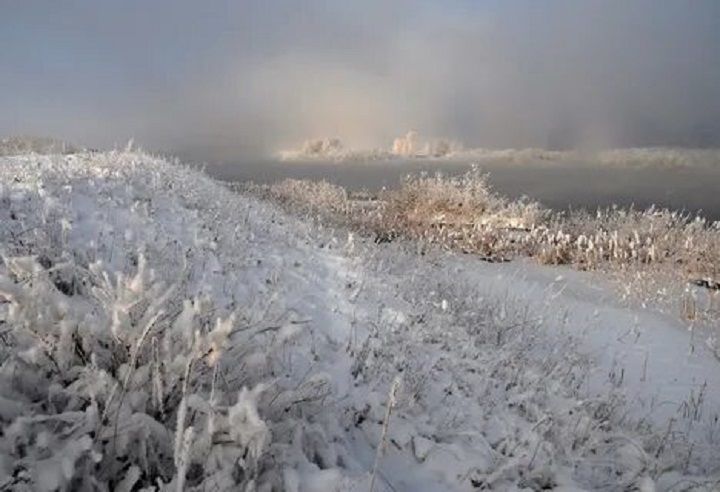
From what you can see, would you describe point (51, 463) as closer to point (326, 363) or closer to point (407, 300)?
point (326, 363)

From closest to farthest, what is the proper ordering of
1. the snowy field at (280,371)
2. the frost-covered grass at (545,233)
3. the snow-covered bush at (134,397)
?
1. the snow-covered bush at (134,397)
2. the snowy field at (280,371)
3. the frost-covered grass at (545,233)

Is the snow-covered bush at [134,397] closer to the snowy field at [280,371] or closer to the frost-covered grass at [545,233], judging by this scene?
the snowy field at [280,371]

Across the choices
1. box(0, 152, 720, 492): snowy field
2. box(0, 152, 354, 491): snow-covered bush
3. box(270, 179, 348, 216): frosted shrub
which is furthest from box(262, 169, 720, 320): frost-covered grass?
box(0, 152, 354, 491): snow-covered bush

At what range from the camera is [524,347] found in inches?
295

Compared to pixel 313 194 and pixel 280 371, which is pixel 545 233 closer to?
pixel 313 194

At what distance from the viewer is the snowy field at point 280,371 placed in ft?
8.20

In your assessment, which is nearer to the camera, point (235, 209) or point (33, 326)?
point (33, 326)

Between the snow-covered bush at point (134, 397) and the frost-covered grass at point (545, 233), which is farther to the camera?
the frost-covered grass at point (545, 233)

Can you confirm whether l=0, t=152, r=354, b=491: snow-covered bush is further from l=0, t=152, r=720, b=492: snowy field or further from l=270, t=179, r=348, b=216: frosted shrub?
l=270, t=179, r=348, b=216: frosted shrub

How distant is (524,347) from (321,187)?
86.2 feet

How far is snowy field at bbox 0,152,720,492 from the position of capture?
2.50 meters

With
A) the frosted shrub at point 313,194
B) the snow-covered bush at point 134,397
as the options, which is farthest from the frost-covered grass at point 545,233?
the snow-covered bush at point 134,397

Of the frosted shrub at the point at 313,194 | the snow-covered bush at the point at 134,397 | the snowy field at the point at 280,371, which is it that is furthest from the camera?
the frosted shrub at the point at 313,194

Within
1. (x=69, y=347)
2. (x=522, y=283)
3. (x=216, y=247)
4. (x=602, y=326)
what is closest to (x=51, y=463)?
(x=69, y=347)
